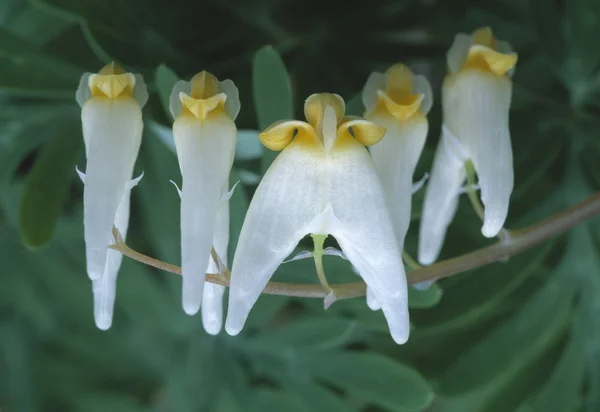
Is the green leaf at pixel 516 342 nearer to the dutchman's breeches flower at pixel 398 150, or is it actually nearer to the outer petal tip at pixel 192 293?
the dutchman's breeches flower at pixel 398 150

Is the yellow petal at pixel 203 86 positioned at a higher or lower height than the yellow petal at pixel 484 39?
lower

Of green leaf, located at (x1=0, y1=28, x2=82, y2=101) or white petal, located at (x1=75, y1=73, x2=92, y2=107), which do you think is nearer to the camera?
white petal, located at (x1=75, y1=73, x2=92, y2=107)

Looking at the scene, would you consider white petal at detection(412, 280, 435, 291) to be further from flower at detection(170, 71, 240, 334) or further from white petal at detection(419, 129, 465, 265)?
flower at detection(170, 71, 240, 334)

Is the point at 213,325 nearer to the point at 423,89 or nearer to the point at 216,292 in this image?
the point at 216,292

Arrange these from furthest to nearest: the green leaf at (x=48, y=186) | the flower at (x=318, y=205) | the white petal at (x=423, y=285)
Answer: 1. the green leaf at (x=48, y=186)
2. the white petal at (x=423, y=285)
3. the flower at (x=318, y=205)

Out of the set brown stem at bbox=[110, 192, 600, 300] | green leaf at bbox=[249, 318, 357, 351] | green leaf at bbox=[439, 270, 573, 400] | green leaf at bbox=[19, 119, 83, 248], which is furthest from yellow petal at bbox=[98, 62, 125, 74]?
green leaf at bbox=[439, 270, 573, 400]

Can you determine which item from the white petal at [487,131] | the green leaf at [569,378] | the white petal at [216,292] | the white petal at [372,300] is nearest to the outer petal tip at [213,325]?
the white petal at [216,292]

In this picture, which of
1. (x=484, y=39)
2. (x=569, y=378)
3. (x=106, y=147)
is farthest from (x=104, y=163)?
(x=569, y=378)
